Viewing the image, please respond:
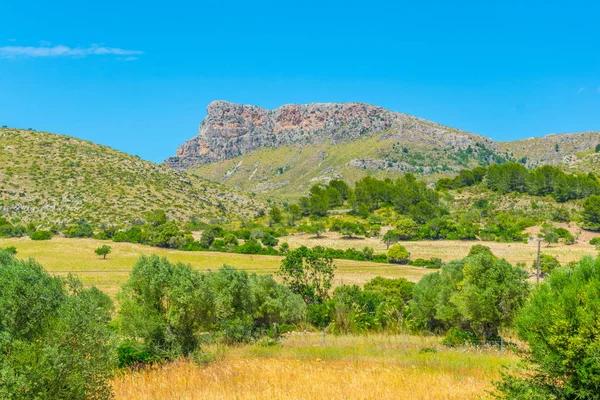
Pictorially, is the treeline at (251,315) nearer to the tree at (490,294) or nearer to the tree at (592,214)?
the tree at (490,294)

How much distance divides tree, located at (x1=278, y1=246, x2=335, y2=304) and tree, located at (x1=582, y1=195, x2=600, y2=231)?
71580mm

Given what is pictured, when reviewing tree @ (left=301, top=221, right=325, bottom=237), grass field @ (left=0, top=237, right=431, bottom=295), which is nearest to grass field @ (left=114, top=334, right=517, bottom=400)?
grass field @ (left=0, top=237, right=431, bottom=295)

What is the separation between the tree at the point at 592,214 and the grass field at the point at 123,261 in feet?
152

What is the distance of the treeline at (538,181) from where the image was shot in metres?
110

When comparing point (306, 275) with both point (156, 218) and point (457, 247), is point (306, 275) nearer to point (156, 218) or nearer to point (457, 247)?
point (457, 247)

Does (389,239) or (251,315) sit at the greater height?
(389,239)

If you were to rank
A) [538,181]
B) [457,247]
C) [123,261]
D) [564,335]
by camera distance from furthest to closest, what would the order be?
[538,181], [457,247], [123,261], [564,335]

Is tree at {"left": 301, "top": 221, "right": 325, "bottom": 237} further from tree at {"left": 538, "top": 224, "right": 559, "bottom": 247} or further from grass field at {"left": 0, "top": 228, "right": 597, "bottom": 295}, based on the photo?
tree at {"left": 538, "top": 224, "right": 559, "bottom": 247}

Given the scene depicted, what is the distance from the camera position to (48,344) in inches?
338

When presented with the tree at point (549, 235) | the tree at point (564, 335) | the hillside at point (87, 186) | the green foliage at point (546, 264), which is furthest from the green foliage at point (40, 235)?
the tree at point (549, 235)

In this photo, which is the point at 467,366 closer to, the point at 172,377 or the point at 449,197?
the point at 172,377

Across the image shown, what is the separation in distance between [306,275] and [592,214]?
7578 centimetres

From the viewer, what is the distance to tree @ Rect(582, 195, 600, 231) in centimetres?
9088

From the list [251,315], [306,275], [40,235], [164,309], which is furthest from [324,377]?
[40,235]
